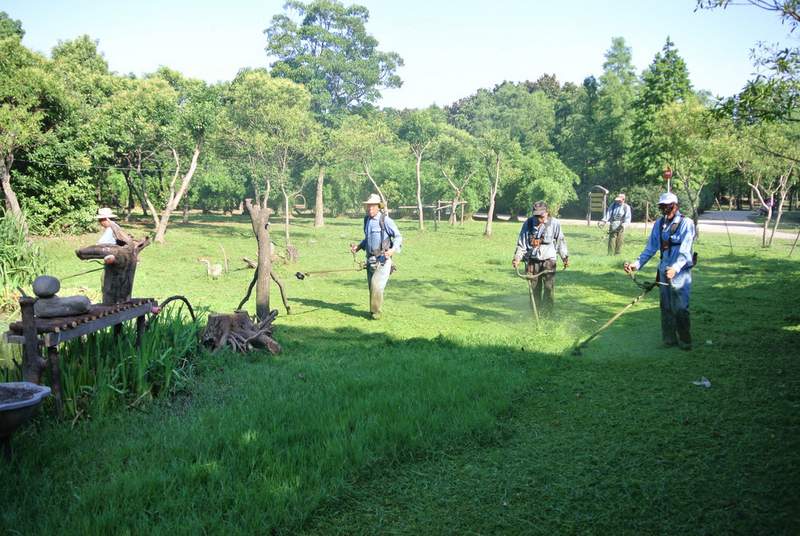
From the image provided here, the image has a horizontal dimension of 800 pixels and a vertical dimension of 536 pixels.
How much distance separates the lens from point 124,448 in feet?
15.0

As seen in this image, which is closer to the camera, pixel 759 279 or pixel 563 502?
pixel 563 502

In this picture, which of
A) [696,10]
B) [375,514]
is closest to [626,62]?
[696,10]

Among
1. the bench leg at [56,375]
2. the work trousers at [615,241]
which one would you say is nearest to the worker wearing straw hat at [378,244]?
the bench leg at [56,375]

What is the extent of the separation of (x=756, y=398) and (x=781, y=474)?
71.4 inches

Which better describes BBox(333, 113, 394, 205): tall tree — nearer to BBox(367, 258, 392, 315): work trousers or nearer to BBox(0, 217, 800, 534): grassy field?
BBox(367, 258, 392, 315): work trousers

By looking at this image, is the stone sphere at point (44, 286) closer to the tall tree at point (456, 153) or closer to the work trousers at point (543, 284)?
the work trousers at point (543, 284)

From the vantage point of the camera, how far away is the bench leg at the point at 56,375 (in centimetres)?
495

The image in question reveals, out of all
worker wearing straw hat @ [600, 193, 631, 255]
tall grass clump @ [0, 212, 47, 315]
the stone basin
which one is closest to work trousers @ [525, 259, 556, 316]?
the stone basin

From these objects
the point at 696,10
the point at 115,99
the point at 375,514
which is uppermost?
the point at 115,99

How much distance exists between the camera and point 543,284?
32.8ft

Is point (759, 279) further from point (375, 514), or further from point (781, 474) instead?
point (375, 514)

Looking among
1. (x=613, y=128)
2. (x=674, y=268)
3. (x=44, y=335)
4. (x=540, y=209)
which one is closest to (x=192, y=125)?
(x=540, y=209)

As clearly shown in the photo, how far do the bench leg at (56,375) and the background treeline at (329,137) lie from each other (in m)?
8.43

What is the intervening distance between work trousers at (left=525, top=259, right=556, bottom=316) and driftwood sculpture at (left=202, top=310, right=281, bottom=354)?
14.9 ft
